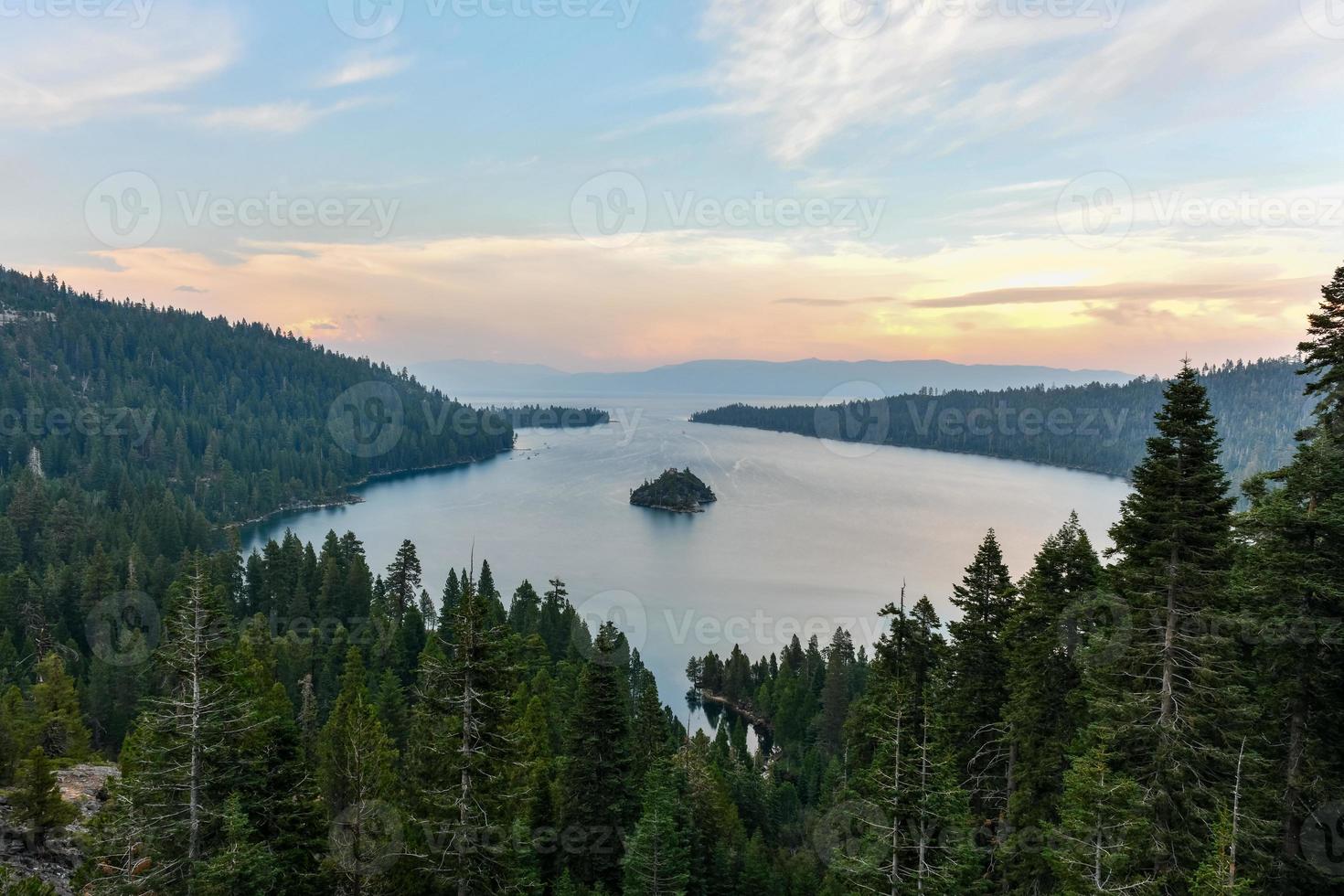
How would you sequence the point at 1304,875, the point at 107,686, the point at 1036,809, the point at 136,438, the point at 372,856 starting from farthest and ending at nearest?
1. the point at 136,438
2. the point at 107,686
3. the point at 1036,809
4. the point at 372,856
5. the point at 1304,875

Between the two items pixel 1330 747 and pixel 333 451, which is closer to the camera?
pixel 1330 747

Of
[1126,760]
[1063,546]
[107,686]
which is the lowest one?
[107,686]

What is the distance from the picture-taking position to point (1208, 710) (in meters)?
12.8

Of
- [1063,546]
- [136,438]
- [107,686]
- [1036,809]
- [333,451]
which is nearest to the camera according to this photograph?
[1036,809]

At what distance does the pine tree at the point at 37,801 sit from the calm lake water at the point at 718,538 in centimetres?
4740

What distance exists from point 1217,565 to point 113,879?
75.5 ft

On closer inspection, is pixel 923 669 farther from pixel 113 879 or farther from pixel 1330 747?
pixel 113 879

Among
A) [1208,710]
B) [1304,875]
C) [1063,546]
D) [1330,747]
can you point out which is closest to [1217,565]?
[1208,710]

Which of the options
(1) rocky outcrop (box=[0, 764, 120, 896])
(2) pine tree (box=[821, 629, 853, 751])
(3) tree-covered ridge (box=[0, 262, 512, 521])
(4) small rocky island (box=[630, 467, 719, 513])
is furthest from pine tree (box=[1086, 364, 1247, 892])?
(4) small rocky island (box=[630, 467, 719, 513])

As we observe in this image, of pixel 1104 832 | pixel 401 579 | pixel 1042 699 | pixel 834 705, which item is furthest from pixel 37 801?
pixel 834 705

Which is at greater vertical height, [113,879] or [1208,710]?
[1208,710]

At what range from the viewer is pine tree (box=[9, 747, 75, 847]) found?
18.8 m

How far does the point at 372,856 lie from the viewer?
52.9 ft

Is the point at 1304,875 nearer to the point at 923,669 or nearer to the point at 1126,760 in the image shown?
the point at 1126,760
